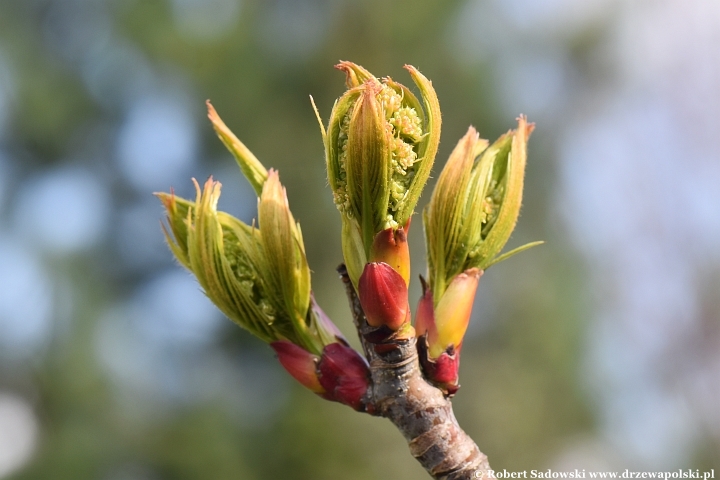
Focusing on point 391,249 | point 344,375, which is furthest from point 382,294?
point 344,375

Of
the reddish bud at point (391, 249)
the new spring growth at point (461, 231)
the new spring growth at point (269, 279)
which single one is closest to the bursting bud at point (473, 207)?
the new spring growth at point (461, 231)

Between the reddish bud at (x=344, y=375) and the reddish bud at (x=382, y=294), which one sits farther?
the reddish bud at (x=344, y=375)

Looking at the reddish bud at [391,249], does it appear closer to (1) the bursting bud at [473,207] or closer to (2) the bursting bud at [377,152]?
(2) the bursting bud at [377,152]

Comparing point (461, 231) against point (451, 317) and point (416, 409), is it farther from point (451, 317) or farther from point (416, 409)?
point (416, 409)

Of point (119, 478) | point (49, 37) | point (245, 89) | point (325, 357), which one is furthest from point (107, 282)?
point (325, 357)

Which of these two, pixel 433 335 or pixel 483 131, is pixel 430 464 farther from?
pixel 483 131
